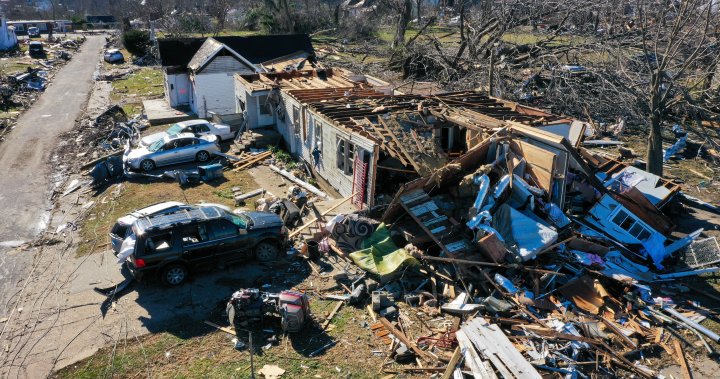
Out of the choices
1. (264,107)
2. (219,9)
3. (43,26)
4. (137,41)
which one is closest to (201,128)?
(264,107)

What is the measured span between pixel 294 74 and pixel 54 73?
3222 centimetres

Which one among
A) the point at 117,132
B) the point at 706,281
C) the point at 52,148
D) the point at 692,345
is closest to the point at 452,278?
the point at 692,345

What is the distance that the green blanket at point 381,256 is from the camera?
12.5 meters

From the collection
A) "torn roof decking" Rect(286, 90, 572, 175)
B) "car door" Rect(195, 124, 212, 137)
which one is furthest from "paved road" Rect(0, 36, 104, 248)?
"torn roof decking" Rect(286, 90, 572, 175)

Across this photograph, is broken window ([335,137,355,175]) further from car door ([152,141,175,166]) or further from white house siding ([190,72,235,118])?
white house siding ([190,72,235,118])

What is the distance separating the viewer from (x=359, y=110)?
18.1m

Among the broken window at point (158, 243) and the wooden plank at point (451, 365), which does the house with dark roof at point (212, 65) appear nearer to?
the broken window at point (158, 243)

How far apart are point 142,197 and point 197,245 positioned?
7.02 m

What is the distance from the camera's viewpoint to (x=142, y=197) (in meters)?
18.3

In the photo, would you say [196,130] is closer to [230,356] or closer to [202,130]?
[202,130]

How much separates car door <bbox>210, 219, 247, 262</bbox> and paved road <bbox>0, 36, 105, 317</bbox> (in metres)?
5.23

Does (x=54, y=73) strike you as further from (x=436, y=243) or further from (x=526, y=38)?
(x=436, y=243)

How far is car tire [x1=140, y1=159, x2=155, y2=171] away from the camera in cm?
2053

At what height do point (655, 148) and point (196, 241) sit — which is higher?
point (655, 148)
